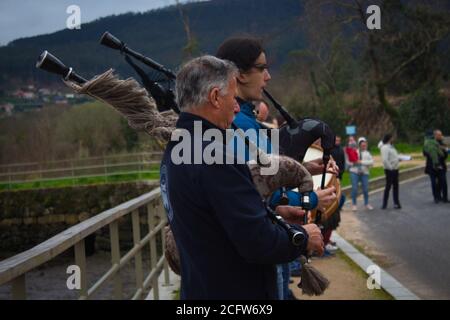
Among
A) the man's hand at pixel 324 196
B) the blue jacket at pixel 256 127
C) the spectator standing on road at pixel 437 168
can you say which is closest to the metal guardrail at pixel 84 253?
the blue jacket at pixel 256 127

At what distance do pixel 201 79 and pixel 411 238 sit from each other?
788cm

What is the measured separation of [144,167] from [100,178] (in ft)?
11.1

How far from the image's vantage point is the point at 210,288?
2.54m

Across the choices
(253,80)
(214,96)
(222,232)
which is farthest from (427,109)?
(222,232)

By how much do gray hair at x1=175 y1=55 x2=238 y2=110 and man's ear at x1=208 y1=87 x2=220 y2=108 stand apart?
0.01 meters

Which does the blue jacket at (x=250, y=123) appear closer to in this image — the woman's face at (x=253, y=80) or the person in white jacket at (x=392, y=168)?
the woman's face at (x=253, y=80)

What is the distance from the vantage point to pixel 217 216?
95.6 inches

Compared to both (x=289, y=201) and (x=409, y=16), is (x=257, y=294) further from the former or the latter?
(x=409, y=16)

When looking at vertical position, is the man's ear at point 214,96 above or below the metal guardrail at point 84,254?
above

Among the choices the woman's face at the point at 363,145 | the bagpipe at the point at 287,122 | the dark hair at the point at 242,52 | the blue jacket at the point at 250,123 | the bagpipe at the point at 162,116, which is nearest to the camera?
the bagpipe at the point at 162,116

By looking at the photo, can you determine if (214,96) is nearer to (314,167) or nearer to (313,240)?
(313,240)

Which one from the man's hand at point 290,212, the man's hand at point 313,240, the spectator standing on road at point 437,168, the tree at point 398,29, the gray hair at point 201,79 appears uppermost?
the tree at point 398,29

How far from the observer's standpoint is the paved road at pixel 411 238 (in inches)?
266

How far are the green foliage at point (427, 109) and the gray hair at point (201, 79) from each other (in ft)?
12.8
